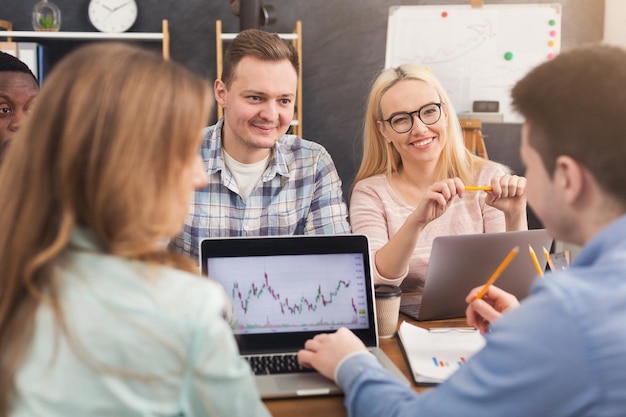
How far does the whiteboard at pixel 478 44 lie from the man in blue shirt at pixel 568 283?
9.62ft

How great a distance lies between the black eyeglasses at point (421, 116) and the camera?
2100mm

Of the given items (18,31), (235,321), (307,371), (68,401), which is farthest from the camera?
(18,31)

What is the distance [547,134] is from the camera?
0.87 meters

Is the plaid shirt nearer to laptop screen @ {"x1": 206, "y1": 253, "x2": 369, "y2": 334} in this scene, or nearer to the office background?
laptop screen @ {"x1": 206, "y1": 253, "x2": 369, "y2": 334}

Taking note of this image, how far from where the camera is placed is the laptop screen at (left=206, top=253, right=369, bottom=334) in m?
1.30

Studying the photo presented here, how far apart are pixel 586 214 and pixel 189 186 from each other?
50cm

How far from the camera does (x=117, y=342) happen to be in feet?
2.44

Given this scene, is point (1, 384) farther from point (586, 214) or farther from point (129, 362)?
point (586, 214)

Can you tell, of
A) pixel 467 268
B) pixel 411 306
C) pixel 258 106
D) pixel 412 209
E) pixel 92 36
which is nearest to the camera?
pixel 467 268

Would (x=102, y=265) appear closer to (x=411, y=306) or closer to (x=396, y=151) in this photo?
(x=411, y=306)

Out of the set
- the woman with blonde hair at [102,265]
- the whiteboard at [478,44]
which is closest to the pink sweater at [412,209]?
the woman with blonde hair at [102,265]

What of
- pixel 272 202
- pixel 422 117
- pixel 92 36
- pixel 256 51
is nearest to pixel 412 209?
pixel 422 117

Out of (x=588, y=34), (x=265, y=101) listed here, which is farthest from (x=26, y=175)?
(x=588, y=34)

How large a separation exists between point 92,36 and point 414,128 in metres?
2.18
